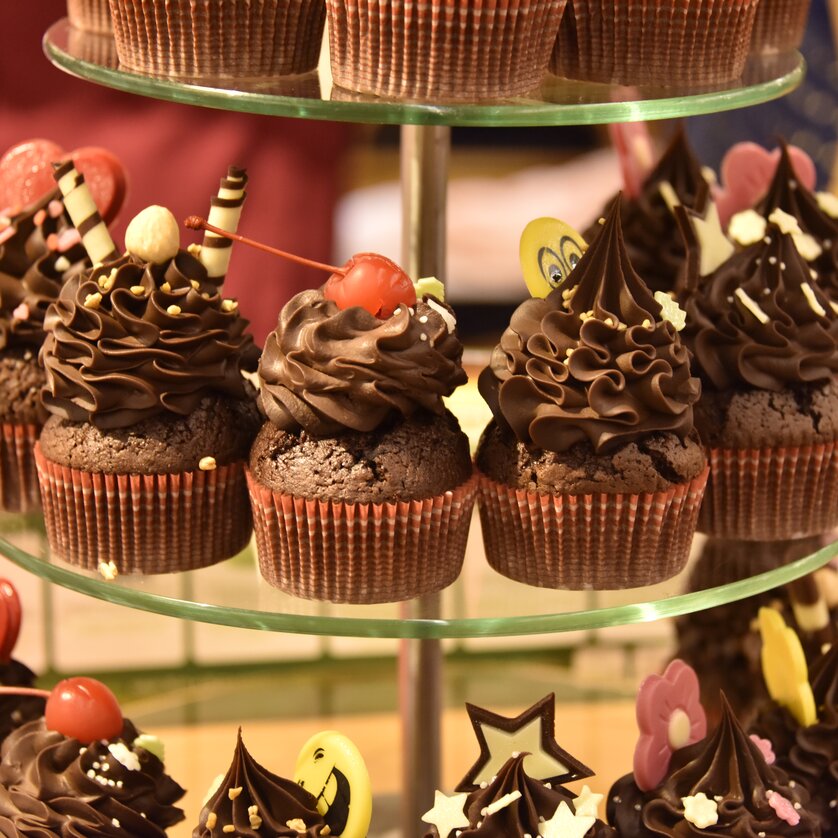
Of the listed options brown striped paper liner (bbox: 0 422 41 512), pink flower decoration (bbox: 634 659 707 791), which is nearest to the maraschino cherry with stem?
brown striped paper liner (bbox: 0 422 41 512)

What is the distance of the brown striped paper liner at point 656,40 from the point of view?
166 centimetres

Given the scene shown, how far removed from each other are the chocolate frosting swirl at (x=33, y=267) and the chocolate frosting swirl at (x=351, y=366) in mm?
443

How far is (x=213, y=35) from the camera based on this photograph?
5.35 ft

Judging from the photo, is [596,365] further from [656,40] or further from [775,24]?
[775,24]

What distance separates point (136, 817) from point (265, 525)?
1.43 feet

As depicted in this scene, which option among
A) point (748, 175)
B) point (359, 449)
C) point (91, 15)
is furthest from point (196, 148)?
point (359, 449)

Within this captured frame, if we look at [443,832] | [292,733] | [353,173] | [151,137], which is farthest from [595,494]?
[353,173]

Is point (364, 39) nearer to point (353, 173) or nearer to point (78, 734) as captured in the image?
point (78, 734)

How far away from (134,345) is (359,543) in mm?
350

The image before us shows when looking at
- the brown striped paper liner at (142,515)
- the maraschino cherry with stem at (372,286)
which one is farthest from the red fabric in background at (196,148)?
the maraschino cherry with stem at (372,286)

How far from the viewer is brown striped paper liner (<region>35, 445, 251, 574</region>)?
1.70 m

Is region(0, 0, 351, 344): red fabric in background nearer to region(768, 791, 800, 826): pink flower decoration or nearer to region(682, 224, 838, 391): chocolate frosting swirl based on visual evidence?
region(682, 224, 838, 391): chocolate frosting swirl

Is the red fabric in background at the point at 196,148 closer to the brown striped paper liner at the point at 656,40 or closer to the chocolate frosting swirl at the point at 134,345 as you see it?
the chocolate frosting swirl at the point at 134,345

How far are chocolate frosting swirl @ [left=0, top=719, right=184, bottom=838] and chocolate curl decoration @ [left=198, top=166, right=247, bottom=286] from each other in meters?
0.64
